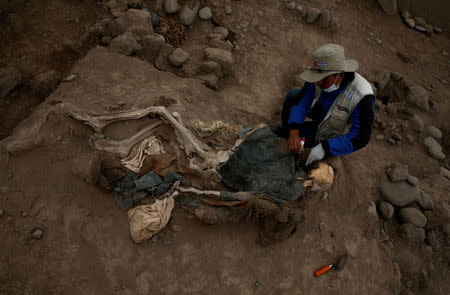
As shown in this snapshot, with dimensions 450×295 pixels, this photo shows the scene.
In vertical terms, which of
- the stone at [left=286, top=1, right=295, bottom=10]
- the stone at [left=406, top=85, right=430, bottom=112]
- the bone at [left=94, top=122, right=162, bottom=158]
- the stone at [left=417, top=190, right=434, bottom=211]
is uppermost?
the stone at [left=286, top=1, right=295, bottom=10]

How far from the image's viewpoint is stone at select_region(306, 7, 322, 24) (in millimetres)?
5983

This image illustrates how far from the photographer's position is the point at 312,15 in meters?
5.98

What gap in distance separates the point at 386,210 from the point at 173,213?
2601 mm

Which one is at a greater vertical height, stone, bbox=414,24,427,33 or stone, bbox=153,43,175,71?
stone, bbox=414,24,427,33

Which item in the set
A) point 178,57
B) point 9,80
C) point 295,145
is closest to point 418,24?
point 178,57

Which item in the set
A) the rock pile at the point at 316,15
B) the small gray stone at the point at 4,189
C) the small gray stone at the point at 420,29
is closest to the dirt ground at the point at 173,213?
the small gray stone at the point at 4,189

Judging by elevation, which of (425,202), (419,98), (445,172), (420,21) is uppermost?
(420,21)

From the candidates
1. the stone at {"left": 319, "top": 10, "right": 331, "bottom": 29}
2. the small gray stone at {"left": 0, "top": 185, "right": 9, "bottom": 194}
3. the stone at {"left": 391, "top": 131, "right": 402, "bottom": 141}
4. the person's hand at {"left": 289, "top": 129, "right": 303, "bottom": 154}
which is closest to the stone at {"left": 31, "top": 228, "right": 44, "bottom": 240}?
the small gray stone at {"left": 0, "top": 185, "right": 9, "bottom": 194}

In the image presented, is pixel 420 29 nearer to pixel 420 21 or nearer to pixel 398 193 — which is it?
pixel 420 21

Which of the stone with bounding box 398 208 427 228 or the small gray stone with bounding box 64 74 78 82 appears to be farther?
the small gray stone with bounding box 64 74 78 82

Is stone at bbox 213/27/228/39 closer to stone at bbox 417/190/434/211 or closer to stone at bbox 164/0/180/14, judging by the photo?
stone at bbox 164/0/180/14

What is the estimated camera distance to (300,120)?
10.8 ft

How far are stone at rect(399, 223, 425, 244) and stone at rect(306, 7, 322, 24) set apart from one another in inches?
176

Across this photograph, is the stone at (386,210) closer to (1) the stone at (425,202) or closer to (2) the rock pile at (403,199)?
(2) the rock pile at (403,199)
